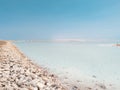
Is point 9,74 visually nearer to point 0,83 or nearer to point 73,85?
point 0,83

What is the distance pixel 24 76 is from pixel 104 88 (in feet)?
12.9

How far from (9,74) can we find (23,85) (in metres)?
1.32

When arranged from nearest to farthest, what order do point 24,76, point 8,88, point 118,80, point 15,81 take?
point 8,88 → point 15,81 → point 24,76 → point 118,80

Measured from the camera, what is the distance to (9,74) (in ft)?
20.7

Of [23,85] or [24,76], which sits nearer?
[23,85]

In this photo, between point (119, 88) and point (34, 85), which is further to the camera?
point (119, 88)

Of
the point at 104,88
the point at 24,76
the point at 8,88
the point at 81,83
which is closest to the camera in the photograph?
the point at 8,88

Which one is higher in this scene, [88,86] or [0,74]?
[0,74]

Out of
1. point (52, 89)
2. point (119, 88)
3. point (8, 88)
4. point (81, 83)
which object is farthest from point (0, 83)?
point (119, 88)

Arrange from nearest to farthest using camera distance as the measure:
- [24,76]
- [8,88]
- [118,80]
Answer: [8,88] < [24,76] < [118,80]

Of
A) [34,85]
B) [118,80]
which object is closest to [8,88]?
[34,85]

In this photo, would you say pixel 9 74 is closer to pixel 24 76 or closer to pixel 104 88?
pixel 24 76

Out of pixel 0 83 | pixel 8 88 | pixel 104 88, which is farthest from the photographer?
pixel 104 88

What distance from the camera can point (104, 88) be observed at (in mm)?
8125
